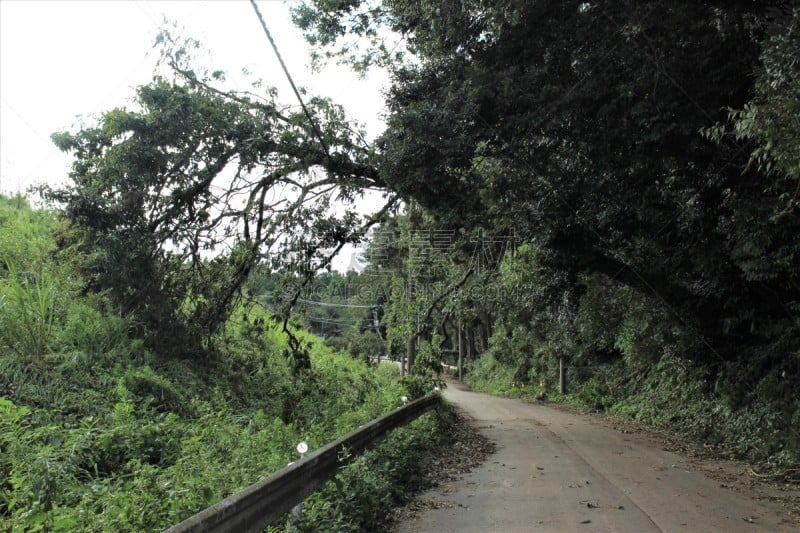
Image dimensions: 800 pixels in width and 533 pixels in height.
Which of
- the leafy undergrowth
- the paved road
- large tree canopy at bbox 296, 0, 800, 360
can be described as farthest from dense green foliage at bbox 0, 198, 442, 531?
large tree canopy at bbox 296, 0, 800, 360

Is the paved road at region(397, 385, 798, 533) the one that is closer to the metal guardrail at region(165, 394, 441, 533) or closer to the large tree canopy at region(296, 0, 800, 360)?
the metal guardrail at region(165, 394, 441, 533)

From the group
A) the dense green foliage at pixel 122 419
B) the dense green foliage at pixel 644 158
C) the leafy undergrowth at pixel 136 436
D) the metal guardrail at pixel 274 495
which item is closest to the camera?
the metal guardrail at pixel 274 495

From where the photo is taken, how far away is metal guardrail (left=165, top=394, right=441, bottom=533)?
3.53 meters

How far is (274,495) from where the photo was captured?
14.8 ft

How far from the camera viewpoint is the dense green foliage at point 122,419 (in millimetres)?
4910

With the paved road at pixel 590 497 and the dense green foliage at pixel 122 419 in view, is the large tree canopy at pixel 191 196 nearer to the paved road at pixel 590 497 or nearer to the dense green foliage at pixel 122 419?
the dense green foliage at pixel 122 419

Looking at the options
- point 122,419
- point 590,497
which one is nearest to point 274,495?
point 122,419

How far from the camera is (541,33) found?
35.5 feet

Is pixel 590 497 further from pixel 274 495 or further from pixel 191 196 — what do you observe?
pixel 191 196

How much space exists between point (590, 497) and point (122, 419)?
602cm

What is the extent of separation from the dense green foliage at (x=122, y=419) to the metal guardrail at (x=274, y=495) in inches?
13.8

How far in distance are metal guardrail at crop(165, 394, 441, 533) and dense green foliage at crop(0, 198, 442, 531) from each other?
13.8 inches

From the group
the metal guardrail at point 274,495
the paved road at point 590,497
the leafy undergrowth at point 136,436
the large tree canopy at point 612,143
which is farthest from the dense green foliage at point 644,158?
the metal guardrail at point 274,495

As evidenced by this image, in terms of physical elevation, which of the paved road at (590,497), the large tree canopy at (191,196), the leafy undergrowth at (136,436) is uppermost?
the large tree canopy at (191,196)
